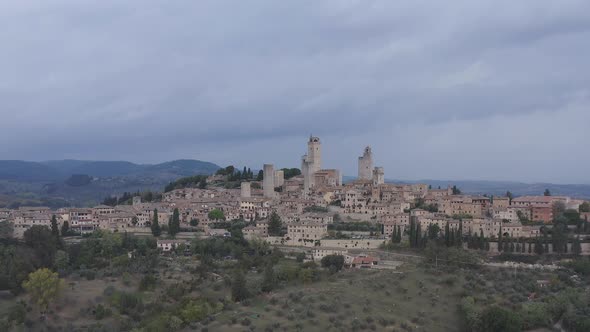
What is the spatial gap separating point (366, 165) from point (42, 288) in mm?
39489

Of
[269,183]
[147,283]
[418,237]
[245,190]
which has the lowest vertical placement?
[147,283]

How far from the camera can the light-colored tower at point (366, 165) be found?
65562mm

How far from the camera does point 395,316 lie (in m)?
30.8

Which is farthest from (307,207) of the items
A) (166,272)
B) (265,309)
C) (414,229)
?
(265,309)

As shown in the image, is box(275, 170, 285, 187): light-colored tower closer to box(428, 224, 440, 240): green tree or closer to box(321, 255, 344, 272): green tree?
box(428, 224, 440, 240): green tree

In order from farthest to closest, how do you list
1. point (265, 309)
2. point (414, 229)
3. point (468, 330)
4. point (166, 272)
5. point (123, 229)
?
point (123, 229), point (414, 229), point (166, 272), point (265, 309), point (468, 330)

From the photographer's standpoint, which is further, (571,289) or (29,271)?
(29,271)

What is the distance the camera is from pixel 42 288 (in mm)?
33344

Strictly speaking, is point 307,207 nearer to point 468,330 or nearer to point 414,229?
point 414,229

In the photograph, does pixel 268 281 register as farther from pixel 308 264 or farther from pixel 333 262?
pixel 333 262

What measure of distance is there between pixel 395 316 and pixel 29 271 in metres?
22.1

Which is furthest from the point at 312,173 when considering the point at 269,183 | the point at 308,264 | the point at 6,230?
the point at 6,230

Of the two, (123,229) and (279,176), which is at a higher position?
(279,176)

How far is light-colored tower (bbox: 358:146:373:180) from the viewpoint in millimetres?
65562
